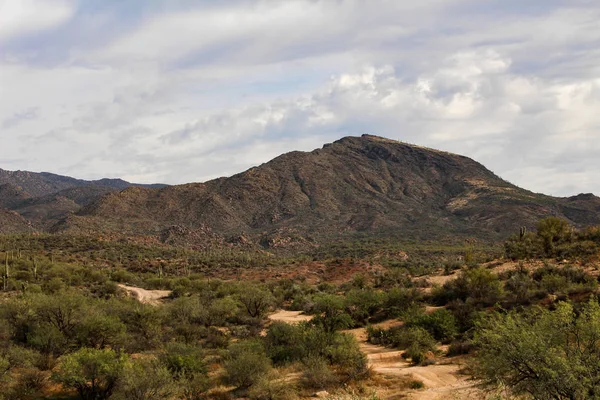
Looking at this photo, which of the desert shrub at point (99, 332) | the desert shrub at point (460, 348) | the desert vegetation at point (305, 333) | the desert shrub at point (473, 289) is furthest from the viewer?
the desert shrub at point (473, 289)

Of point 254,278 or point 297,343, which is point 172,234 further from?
point 297,343

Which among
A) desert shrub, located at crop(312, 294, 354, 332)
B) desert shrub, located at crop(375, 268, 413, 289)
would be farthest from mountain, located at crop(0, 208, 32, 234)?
→ desert shrub, located at crop(312, 294, 354, 332)

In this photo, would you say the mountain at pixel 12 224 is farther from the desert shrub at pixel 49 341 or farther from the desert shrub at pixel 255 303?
the desert shrub at pixel 49 341

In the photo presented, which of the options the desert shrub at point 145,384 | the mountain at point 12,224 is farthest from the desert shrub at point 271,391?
the mountain at point 12,224

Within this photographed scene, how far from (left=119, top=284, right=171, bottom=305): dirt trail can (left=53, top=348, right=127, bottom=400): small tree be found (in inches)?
882

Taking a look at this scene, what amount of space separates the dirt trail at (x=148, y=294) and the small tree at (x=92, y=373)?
22.4 m

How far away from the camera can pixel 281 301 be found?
137 feet

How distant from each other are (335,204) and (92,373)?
116208mm

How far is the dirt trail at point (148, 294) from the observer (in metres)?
40.9

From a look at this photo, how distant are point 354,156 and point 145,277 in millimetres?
123346

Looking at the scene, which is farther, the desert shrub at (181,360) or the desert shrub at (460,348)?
the desert shrub at (460,348)

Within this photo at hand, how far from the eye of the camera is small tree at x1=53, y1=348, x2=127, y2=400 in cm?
1711

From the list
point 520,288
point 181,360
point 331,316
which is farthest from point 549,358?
point 520,288

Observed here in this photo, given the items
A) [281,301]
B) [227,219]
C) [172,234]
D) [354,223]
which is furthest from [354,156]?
[281,301]
